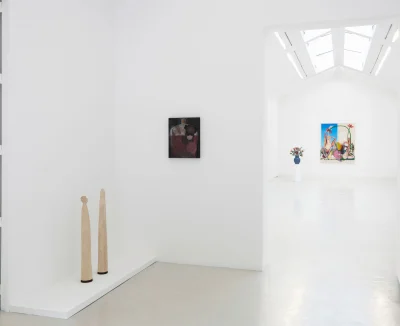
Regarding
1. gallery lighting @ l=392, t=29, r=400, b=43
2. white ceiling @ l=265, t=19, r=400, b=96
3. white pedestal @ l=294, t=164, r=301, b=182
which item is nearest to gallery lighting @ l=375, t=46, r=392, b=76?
white ceiling @ l=265, t=19, r=400, b=96

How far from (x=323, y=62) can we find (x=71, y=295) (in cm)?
1477

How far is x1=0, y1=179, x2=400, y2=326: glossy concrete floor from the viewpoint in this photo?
432 cm

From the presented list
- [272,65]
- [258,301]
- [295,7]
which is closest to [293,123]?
[272,65]

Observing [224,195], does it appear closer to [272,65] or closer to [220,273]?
[220,273]

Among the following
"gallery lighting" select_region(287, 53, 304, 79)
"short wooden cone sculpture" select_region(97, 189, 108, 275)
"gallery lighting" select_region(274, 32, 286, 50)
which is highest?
"gallery lighting" select_region(287, 53, 304, 79)

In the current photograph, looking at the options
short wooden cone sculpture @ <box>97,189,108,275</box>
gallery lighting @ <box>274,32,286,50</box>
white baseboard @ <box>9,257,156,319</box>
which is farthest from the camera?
gallery lighting @ <box>274,32,286,50</box>

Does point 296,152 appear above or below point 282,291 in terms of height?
above

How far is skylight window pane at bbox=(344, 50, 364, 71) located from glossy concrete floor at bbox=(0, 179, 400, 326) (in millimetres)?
8897

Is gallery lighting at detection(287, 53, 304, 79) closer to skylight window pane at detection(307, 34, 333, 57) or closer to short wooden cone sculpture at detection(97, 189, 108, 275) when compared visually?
skylight window pane at detection(307, 34, 333, 57)

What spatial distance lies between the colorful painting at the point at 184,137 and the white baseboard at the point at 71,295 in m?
1.71

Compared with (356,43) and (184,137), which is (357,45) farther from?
(184,137)

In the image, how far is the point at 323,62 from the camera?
1709cm

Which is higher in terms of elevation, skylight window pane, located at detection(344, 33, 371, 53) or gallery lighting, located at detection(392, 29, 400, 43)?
skylight window pane, located at detection(344, 33, 371, 53)

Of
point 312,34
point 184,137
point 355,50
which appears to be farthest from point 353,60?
point 184,137
